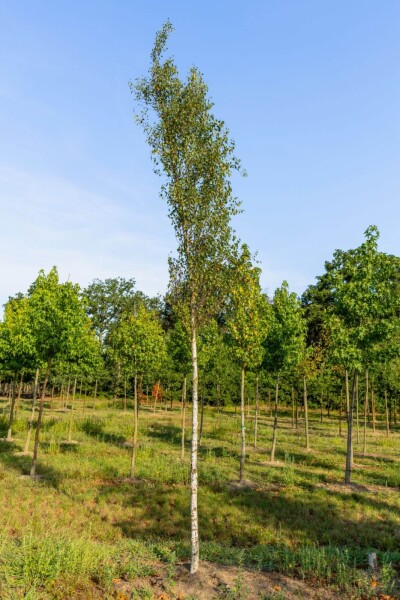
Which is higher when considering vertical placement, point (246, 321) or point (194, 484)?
point (246, 321)

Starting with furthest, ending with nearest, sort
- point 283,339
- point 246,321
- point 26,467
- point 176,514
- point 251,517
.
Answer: point 283,339
point 246,321
point 26,467
point 176,514
point 251,517

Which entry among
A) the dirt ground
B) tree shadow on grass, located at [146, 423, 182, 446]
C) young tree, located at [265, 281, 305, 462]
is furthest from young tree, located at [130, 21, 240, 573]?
tree shadow on grass, located at [146, 423, 182, 446]

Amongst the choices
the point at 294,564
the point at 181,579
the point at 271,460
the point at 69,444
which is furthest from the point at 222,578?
the point at 69,444

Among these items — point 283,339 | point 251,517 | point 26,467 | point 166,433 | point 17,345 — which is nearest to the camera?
point 251,517

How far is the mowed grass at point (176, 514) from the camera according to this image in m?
8.61

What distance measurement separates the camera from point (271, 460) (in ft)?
77.4

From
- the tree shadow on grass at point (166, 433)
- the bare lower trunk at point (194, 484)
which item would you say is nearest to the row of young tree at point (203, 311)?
the bare lower trunk at point (194, 484)

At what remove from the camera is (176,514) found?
15.1m

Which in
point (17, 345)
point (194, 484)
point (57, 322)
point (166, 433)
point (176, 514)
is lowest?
point (176, 514)

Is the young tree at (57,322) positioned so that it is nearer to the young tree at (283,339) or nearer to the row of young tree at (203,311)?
the row of young tree at (203,311)

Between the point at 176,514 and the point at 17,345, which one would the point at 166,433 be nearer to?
the point at 17,345

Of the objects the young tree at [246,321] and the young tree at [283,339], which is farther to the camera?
the young tree at [283,339]

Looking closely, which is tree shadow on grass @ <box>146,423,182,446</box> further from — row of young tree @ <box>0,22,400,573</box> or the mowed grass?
row of young tree @ <box>0,22,400,573</box>

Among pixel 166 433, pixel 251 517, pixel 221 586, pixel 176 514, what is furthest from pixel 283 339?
pixel 221 586
